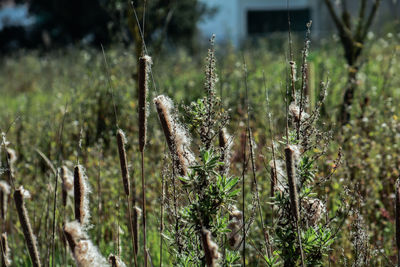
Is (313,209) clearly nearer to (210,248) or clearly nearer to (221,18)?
(210,248)

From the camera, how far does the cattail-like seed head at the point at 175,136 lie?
1.26 metres

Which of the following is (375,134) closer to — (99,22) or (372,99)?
(372,99)

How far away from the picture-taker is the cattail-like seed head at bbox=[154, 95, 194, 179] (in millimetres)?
1258

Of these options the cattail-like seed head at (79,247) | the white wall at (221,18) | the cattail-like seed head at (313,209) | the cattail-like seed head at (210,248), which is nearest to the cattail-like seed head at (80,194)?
the cattail-like seed head at (79,247)

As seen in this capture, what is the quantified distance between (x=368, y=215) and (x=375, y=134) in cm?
97

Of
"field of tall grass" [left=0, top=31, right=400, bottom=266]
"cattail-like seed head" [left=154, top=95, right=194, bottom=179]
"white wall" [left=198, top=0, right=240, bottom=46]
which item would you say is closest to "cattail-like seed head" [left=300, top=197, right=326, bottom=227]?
"field of tall grass" [left=0, top=31, right=400, bottom=266]

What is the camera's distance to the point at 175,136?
132 cm

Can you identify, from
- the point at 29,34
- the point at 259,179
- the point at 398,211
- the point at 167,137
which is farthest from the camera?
the point at 29,34

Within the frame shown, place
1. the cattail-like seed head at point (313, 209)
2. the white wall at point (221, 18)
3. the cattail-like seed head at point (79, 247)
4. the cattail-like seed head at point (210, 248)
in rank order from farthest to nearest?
the white wall at point (221, 18) → the cattail-like seed head at point (313, 209) → the cattail-like seed head at point (79, 247) → the cattail-like seed head at point (210, 248)

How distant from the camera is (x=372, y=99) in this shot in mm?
4941

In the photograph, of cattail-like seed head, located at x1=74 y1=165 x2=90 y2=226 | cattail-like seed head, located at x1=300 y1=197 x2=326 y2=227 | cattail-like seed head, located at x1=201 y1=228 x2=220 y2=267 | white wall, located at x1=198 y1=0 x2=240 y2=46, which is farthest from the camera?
white wall, located at x1=198 y1=0 x2=240 y2=46

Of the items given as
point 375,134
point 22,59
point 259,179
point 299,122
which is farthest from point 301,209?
point 22,59

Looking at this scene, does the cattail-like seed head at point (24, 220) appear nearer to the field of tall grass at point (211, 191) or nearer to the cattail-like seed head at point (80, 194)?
the field of tall grass at point (211, 191)

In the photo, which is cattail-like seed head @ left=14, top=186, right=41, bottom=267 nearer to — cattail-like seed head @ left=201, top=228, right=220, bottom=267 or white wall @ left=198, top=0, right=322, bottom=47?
cattail-like seed head @ left=201, top=228, right=220, bottom=267
